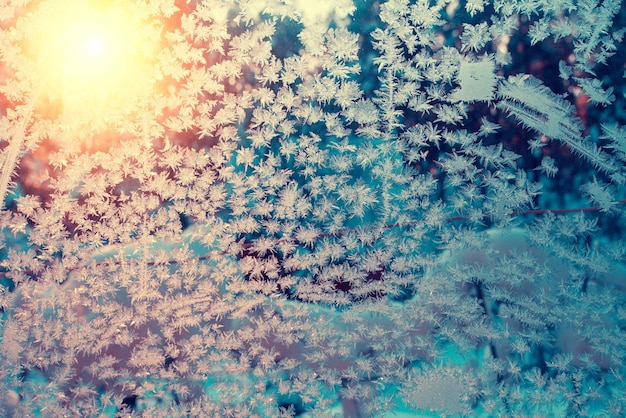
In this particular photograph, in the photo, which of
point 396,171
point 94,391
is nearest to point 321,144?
point 396,171

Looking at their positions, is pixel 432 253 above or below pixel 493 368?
above

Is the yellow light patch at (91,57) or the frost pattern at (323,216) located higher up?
the yellow light patch at (91,57)

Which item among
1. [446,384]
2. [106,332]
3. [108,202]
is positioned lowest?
[446,384]

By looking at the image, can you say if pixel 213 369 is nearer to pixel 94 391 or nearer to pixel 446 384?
pixel 94 391

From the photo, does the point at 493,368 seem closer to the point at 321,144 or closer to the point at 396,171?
the point at 396,171

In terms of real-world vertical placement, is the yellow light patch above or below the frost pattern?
above

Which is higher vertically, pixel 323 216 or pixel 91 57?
pixel 91 57

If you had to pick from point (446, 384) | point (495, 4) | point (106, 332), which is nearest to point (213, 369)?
point (106, 332)
